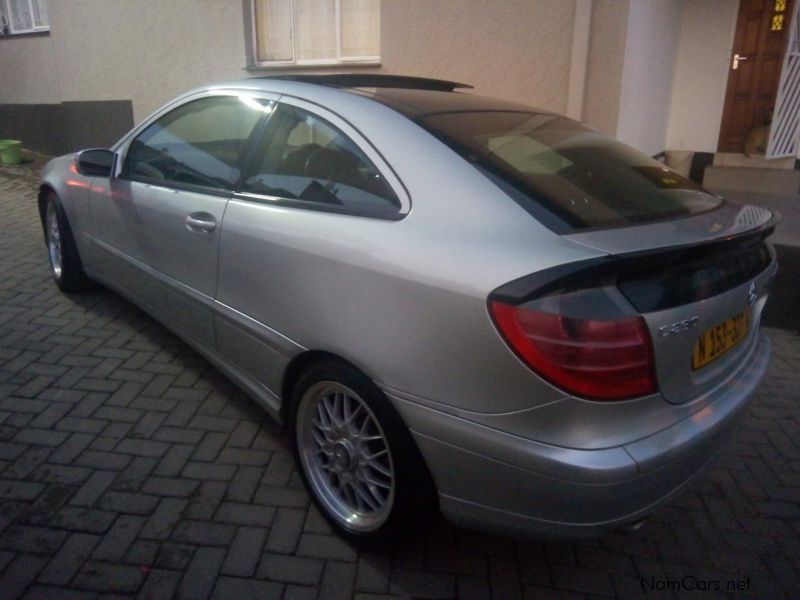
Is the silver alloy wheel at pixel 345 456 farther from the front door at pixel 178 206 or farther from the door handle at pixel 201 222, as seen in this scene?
the door handle at pixel 201 222

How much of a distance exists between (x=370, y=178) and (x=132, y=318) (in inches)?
108

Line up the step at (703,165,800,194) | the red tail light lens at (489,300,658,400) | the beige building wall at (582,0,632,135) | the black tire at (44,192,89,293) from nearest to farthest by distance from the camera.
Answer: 1. the red tail light lens at (489,300,658,400)
2. the black tire at (44,192,89,293)
3. the beige building wall at (582,0,632,135)
4. the step at (703,165,800,194)

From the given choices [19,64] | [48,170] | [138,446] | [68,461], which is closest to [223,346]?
[138,446]

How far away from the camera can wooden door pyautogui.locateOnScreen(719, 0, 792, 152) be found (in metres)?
7.18

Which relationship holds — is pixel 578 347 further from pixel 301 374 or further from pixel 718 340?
pixel 301 374

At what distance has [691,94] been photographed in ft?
24.9

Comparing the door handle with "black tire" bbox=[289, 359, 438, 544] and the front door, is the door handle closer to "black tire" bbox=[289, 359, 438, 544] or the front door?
the front door

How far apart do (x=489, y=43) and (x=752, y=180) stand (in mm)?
3585

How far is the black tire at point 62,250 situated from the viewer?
4.42m

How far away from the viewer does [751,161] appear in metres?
7.34

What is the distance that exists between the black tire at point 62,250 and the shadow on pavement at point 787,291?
4.87 m

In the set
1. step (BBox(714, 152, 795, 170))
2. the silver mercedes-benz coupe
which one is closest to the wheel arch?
the silver mercedes-benz coupe

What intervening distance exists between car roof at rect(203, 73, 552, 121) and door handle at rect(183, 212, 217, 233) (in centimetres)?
63

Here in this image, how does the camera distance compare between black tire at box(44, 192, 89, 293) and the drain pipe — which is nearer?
black tire at box(44, 192, 89, 293)
